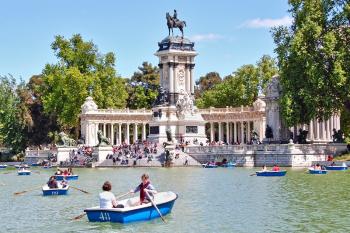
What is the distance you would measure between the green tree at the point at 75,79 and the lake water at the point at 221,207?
165 feet

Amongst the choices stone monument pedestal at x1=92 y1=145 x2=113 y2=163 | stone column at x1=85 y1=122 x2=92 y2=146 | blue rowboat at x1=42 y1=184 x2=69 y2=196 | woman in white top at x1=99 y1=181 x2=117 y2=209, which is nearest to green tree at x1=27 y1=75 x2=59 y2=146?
stone column at x1=85 y1=122 x2=92 y2=146

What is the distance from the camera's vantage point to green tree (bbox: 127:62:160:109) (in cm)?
12312

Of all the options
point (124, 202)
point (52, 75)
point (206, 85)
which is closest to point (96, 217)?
point (124, 202)

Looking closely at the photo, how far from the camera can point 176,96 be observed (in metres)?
93.7

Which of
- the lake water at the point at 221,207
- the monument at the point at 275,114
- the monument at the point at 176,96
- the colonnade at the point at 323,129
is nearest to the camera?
the lake water at the point at 221,207

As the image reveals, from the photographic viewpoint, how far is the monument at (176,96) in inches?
3602

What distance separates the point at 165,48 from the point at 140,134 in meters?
27.9

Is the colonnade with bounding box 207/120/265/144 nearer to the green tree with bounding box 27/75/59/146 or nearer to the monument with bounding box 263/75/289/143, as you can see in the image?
the monument with bounding box 263/75/289/143

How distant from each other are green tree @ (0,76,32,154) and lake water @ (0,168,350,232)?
57.8 m

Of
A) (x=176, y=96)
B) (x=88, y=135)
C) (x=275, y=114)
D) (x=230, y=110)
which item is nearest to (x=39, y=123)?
(x=88, y=135)

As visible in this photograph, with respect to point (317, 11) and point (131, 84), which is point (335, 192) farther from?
point (131, 84)

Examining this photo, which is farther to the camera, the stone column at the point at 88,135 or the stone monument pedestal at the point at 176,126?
the stone column at the point at 88,135

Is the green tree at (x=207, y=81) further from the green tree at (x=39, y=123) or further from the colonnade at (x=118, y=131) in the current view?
the green tree at (x=39, y=123)

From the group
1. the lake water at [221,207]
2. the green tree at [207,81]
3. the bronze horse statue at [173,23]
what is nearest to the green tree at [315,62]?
the lake water at [221,207]
